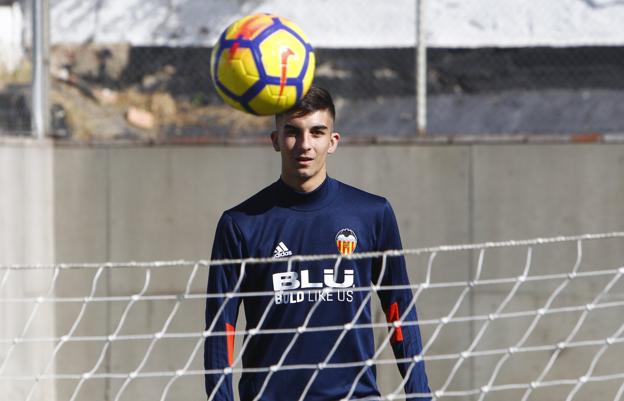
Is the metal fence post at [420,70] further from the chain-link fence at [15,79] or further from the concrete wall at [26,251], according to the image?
the chain-link fence at [15,79]

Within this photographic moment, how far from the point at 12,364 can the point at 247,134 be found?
2.39 m

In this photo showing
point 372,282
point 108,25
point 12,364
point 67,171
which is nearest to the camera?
point 372,282

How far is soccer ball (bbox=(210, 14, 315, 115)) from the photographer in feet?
13.6

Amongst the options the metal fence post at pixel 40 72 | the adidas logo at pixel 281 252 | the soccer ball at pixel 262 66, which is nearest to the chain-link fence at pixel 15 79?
the metal fence post at pixel 40 72

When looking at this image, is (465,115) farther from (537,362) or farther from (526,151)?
(537,362)

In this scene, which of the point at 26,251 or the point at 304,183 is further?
the point at 26,251

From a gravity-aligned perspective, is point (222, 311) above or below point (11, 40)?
below

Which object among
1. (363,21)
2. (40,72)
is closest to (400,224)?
(363,21)

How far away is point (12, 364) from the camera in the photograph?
6.91 metres

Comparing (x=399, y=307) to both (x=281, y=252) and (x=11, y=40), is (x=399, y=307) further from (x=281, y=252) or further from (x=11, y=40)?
(x=11, y=40)

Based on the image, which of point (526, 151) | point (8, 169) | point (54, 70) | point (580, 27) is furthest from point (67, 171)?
point (580, 27)

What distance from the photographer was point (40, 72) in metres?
7.55

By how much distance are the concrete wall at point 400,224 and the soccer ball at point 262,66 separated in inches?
115

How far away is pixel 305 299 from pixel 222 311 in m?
0.31
